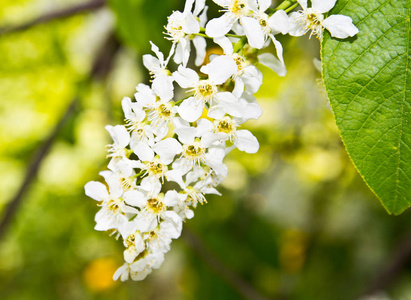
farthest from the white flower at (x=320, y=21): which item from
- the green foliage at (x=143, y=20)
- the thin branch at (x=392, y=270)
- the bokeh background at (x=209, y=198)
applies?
the thin branch at (x=392, y=270)

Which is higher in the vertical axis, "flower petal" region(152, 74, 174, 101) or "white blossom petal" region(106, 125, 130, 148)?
"flower petal" region(152, 74, 174, 101)

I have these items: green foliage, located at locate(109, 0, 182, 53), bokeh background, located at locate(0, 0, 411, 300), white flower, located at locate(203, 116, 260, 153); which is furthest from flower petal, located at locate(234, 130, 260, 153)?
bokeh background, located at locate(0, 0, 411, 300)

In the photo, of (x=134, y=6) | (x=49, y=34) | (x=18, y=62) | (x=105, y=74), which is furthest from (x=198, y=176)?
(x=18, y=62)

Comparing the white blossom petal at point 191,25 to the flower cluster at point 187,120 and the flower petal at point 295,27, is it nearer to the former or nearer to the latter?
the flower cluster at point 187,120

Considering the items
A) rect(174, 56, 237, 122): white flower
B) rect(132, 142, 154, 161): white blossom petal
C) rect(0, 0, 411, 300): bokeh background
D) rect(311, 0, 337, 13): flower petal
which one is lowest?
rect(0, 0, 411, 300): bokeh background

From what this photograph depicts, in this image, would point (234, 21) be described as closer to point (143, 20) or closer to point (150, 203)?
point (150, 203)

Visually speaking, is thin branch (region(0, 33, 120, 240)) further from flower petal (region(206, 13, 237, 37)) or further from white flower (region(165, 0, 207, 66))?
flower petal (region(206, 13, 237, 37))

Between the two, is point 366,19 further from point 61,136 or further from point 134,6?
point 61,136
